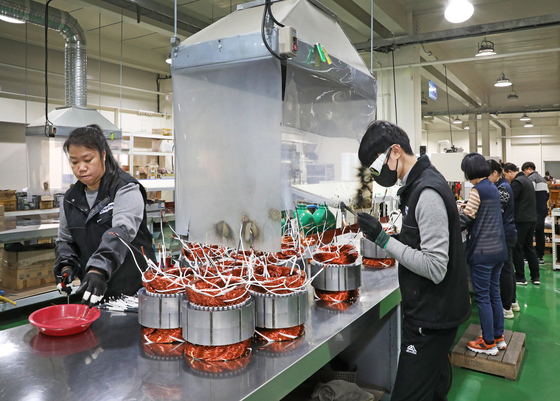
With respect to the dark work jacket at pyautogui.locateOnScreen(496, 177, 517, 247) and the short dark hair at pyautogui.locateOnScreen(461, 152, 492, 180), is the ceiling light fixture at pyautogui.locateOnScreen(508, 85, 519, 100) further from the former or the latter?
the short dark hair at pyautogui.locateOnScreen(461, 152, 492, 180)

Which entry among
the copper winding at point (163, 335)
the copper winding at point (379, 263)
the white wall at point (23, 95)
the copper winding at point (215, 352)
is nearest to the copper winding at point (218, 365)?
the copper winding at point (215, 352)

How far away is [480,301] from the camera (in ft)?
9.63

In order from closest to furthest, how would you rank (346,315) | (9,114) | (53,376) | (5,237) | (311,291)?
(53,376)
(346,315)
(311,291)
(5,237)
(9,114)

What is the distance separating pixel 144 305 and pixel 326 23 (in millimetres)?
1360

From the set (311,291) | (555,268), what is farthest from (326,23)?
(555,268)

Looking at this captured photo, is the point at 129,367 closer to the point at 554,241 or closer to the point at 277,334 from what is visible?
the point at 277,334

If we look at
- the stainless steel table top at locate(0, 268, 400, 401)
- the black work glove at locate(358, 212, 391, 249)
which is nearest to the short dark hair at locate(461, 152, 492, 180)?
the black work glove at locate(358, 212, 391, 249)

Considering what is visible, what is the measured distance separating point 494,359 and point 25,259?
409cm

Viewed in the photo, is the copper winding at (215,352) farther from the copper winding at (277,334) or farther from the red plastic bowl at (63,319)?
the red plastic bowl at (63,319)

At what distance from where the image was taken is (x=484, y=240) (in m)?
2.91

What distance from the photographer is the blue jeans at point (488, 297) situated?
2926 mm

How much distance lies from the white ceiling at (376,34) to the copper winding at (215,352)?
4.21 metres

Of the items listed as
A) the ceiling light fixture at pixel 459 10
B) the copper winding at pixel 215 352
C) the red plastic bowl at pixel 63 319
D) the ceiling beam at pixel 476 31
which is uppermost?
the ceiling beam at pixel 476 31

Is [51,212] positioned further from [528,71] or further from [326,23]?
[528,71]
